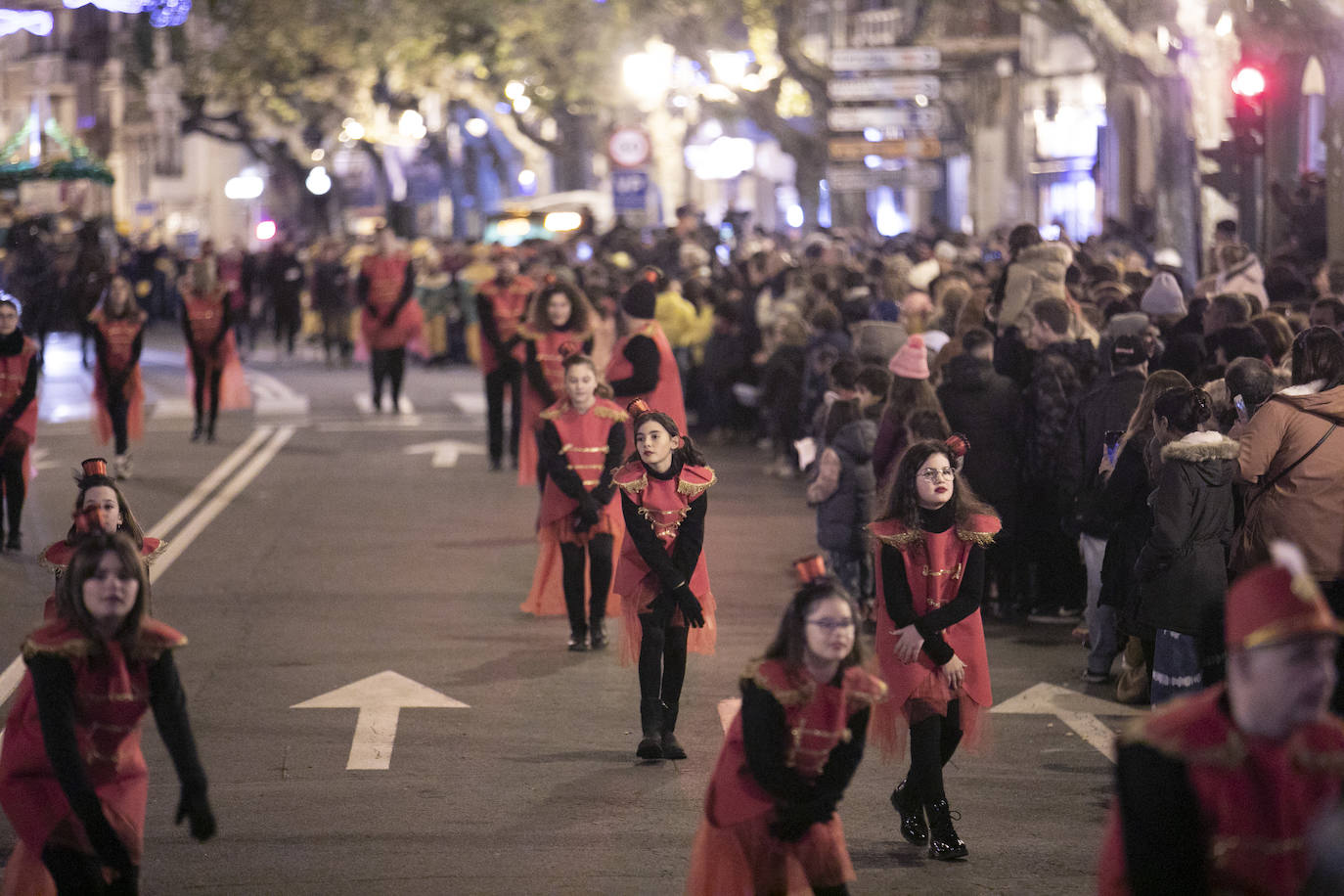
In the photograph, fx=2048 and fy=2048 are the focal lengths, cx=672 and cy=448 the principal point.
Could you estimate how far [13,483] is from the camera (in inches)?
547

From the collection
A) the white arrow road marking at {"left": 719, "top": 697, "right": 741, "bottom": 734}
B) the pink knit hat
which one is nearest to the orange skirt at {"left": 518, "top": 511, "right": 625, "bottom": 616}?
the pink knit hat

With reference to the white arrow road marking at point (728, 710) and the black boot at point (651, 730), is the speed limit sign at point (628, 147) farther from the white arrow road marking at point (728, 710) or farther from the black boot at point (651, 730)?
the white arrow road marking at point (728, 710)

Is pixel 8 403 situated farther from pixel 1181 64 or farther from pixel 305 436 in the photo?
pixel 1181 64

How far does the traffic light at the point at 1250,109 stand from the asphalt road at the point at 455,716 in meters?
6.56

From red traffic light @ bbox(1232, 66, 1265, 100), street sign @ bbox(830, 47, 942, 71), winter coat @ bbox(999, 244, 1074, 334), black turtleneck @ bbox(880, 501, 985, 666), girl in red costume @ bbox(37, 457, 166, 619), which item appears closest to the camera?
girl in red costume @ bbox(37, 457, 166, 619)

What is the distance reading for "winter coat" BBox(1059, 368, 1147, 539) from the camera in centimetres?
1037

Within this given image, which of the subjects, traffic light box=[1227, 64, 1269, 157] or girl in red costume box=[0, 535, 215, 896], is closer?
girl in red costume box=[0, 535, 215, 896]

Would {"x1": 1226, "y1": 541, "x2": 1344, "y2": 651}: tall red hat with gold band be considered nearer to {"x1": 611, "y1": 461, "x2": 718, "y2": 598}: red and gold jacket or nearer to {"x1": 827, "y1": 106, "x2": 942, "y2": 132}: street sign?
{"x1": 611, "y1": 461, "x2": 718, "y2": 598}: red and gold jacket

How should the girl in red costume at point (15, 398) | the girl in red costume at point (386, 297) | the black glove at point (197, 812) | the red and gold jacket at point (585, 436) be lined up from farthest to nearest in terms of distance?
the girl in red costume at point (386, 297) < the girl in red costume at point (15, 398) < the red and gold jacket at point (585, 436) < the black glove at point (197, 812)

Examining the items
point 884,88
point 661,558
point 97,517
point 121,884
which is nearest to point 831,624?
point 121,884

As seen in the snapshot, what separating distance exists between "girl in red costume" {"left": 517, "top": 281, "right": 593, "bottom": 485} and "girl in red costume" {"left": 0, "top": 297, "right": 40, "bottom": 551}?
3308 mm

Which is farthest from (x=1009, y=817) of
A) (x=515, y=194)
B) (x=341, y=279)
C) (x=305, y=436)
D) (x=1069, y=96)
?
(x=515, y=194)

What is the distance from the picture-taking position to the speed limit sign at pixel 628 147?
32.2 meters

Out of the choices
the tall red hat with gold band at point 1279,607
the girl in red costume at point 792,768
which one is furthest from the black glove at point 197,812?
the tall red hat with gold band at point 1279,607
